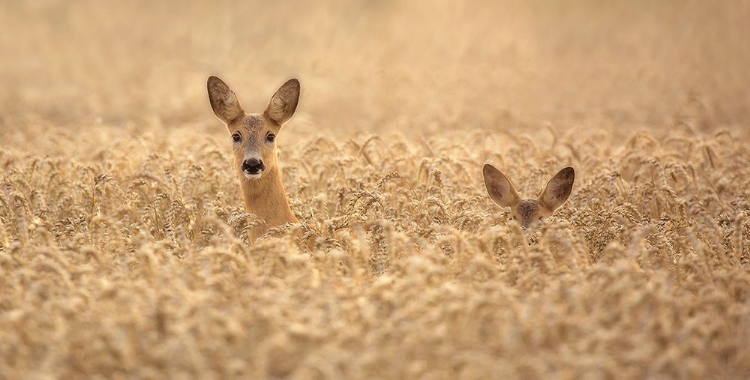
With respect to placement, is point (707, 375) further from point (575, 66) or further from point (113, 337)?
point (575, 66)

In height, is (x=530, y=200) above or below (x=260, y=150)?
below

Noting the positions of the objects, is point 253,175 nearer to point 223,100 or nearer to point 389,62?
point 223,100

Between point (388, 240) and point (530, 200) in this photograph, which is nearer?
point (388, 240)

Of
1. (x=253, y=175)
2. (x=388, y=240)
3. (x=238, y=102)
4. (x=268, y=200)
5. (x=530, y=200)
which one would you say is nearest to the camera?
(x=388, y=240)

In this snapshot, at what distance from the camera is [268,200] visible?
24.6ft

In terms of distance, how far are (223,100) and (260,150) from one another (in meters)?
0.58

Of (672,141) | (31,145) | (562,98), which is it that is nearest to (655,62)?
(562,98)

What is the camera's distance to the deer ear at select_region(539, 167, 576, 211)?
755 cm

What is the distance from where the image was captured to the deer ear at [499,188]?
25.6 feet

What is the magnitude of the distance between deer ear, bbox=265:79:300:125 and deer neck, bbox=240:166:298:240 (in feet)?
1.71

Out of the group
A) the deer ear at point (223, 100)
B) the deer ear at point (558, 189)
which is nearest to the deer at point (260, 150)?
the deer ear at point (223, 100)

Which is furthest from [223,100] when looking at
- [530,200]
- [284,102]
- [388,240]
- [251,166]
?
[388,240]

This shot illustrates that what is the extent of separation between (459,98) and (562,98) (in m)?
1.84

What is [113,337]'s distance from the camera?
14.3 feet
